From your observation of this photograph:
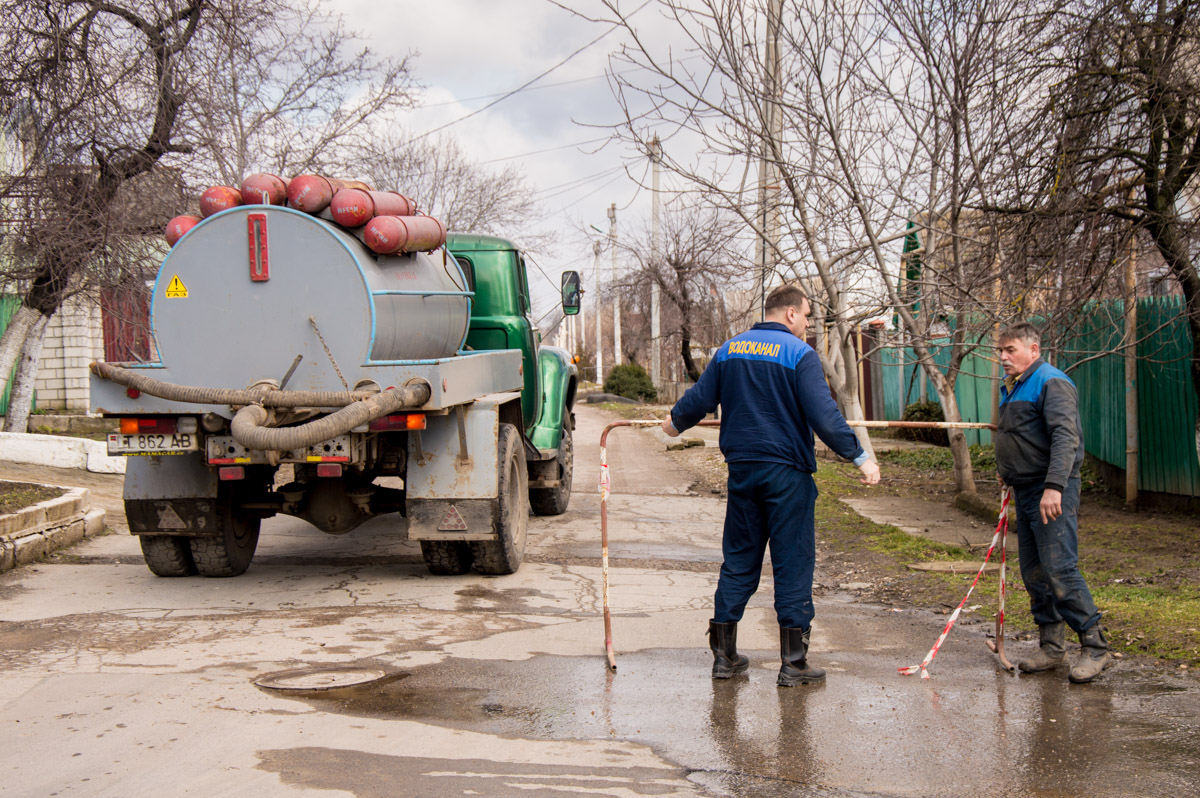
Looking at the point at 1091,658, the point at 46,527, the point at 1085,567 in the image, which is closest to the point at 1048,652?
the point at 1091,658

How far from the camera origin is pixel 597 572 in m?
8.32

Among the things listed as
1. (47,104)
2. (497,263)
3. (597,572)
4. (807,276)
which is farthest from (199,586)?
(807,276)

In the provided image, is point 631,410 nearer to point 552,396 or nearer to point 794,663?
point 552,396

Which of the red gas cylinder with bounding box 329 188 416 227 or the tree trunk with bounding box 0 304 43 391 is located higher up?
the red gas cylinder with bounding box 329 188 416 227

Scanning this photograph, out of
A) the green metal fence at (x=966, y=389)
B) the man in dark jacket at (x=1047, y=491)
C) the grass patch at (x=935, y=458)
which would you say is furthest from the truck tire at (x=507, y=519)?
the green metal fence at (x=966, y=389)

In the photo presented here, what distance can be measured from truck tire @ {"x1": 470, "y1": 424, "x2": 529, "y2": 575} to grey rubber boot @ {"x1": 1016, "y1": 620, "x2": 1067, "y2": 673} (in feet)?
11.8

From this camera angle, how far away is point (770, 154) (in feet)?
38.3

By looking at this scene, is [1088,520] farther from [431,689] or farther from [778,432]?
[431,689]

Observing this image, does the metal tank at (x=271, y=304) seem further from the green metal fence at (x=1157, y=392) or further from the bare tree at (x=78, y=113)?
the green metal fence at (x=1157, y=392)

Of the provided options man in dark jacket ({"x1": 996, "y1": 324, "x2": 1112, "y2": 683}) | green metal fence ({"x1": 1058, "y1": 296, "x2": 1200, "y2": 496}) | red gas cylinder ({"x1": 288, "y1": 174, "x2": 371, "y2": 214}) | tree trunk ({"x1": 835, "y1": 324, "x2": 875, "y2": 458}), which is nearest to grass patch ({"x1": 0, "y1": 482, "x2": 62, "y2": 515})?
red gas cylinder ({"x1": 288, "y1": 174, "x2": 371, "y2": 214})

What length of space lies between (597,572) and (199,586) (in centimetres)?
294

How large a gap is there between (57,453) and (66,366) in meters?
8.98

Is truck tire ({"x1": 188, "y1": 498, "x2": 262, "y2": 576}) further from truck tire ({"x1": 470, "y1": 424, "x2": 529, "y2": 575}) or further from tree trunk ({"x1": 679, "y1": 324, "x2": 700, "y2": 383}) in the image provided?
tree trunk ({"x1": 679, "y1": 324, "x2": 700, "y2": 383})

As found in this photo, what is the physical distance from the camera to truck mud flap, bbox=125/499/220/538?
24.7 ft
